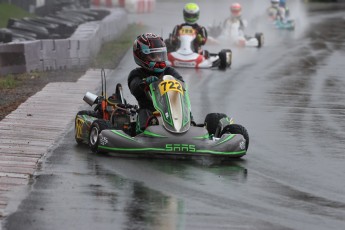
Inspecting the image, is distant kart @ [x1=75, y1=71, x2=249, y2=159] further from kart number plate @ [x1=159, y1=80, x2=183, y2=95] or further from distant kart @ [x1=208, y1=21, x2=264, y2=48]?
distant kart @ [x1=208, y1=21, x2=264, y2=48]

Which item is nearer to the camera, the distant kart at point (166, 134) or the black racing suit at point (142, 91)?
the distant kart at point (166, 134)

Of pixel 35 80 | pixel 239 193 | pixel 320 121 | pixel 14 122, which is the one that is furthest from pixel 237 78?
pixel 239 193

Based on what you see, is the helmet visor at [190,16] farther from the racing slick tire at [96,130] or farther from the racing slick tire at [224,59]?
the racing slick tire at [96,130]

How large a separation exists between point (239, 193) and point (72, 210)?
1.66 m

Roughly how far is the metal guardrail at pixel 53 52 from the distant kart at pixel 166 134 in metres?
6.59

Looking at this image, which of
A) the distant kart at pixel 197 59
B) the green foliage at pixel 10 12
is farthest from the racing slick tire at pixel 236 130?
the green foliage at pixel 10 12

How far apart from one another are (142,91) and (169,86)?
51 centimetres

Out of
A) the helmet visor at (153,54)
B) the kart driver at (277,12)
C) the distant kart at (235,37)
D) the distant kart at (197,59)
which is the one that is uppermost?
the helmet visor at (153,54)

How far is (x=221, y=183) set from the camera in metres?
9.04

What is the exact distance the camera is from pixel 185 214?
7.76m

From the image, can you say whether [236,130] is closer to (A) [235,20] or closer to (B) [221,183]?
(B) [221,183]

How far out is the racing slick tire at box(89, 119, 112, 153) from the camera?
10.4m

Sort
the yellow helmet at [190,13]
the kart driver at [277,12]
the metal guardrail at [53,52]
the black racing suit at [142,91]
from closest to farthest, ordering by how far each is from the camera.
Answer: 1. the black racing suit at [142,91]
2. the metal guardrail at [53,52]
3. the yellow helmet at [190,13]
4. the kart driver at [277,12]

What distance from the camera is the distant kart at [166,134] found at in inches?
396
